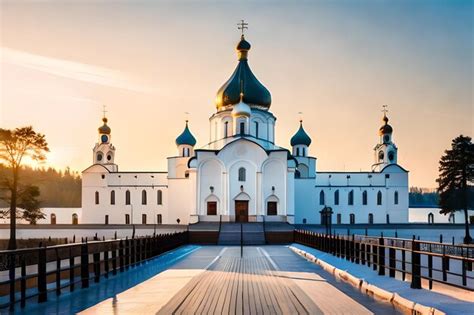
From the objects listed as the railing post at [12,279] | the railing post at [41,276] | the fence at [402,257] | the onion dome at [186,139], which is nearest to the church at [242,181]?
the onion dome at [186,139]

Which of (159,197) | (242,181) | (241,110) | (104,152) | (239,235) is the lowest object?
(239,235)

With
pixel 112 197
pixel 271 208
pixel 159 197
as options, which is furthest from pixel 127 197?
pixel 271 208

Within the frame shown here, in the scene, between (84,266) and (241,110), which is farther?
(241,110)

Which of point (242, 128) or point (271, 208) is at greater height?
point (242, 128)

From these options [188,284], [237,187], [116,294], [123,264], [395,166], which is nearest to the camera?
[116,294]

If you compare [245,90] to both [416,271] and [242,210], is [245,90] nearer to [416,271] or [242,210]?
[242,210]

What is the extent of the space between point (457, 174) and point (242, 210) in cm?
2063

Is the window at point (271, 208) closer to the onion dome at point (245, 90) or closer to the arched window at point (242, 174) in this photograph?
the arched window at point (242, 174)

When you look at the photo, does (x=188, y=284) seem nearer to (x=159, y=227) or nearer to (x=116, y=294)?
(x=116, y=294)

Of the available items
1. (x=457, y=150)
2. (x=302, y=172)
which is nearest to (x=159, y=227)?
(x=302, y=172)

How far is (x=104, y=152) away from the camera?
6519 cm

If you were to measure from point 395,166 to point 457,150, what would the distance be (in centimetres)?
1340

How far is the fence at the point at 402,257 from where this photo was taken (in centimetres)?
1044

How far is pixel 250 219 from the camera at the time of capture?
4881 cm
